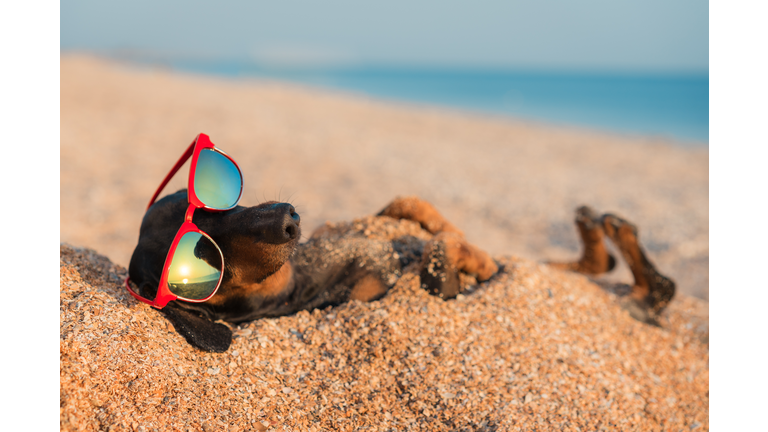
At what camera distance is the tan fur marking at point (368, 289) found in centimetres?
300

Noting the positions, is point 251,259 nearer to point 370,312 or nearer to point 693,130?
point 370,312

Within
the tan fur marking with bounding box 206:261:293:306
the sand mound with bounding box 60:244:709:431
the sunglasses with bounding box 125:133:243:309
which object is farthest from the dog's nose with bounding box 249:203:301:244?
the sand mound with bounding box 60:244:709:431

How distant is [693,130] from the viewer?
70.6ft

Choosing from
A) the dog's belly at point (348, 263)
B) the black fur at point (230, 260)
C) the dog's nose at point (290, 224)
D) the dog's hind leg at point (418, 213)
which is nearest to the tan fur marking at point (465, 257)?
the dog's belly at point (348, 263)

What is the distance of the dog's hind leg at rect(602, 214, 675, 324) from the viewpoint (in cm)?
389

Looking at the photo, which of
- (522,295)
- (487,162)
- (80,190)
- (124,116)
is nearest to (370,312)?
(522,295)

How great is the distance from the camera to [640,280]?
13.3 feet

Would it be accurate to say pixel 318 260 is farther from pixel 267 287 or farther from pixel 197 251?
pixel 197 251

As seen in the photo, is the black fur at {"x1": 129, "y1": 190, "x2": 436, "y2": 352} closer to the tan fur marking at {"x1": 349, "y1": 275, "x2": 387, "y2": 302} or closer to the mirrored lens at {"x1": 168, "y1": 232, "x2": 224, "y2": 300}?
the mirrored lens at {"x1": 168, "y1": 232, "x2": 224, "y2": 300}

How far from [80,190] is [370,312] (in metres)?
6.19

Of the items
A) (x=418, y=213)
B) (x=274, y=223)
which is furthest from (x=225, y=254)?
(x=418, y=213)

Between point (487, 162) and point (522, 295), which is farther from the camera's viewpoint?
point (487, 162)

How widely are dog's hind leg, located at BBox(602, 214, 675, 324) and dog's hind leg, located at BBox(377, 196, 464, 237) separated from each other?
1367 millimetres

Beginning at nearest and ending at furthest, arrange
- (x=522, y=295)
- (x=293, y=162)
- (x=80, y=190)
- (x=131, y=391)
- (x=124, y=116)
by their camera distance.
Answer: (x=131, y=391) < (x=522, y=295) < (x=80, y=190) < (x=293, y=162) < (x=124, y=116)
